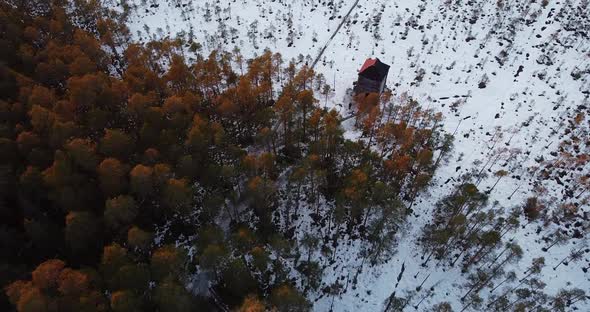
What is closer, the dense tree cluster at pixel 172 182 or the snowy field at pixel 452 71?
the dense tree cluster at pixel 172 182

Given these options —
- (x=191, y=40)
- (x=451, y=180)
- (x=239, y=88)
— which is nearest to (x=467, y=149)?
(x=451, y=180)

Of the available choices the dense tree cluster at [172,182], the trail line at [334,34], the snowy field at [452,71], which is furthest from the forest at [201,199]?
the trail line at [334,34]

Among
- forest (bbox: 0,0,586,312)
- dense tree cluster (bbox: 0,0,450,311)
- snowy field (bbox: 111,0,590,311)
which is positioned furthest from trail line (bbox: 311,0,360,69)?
forest (bbox: 0,0,586,312)

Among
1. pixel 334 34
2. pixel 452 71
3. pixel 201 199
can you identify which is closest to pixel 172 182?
pixel 201 199

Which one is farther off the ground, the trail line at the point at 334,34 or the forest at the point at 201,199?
the trail line at the point at 334,34

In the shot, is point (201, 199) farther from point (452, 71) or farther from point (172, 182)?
point (452, 71)

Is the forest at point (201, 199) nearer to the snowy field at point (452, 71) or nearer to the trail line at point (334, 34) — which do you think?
the snowy field at point (452, 71)

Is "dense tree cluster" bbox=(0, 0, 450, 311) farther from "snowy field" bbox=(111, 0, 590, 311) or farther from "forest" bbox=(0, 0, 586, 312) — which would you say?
"snowy field" bbox=(111, 0, 590, 311)
